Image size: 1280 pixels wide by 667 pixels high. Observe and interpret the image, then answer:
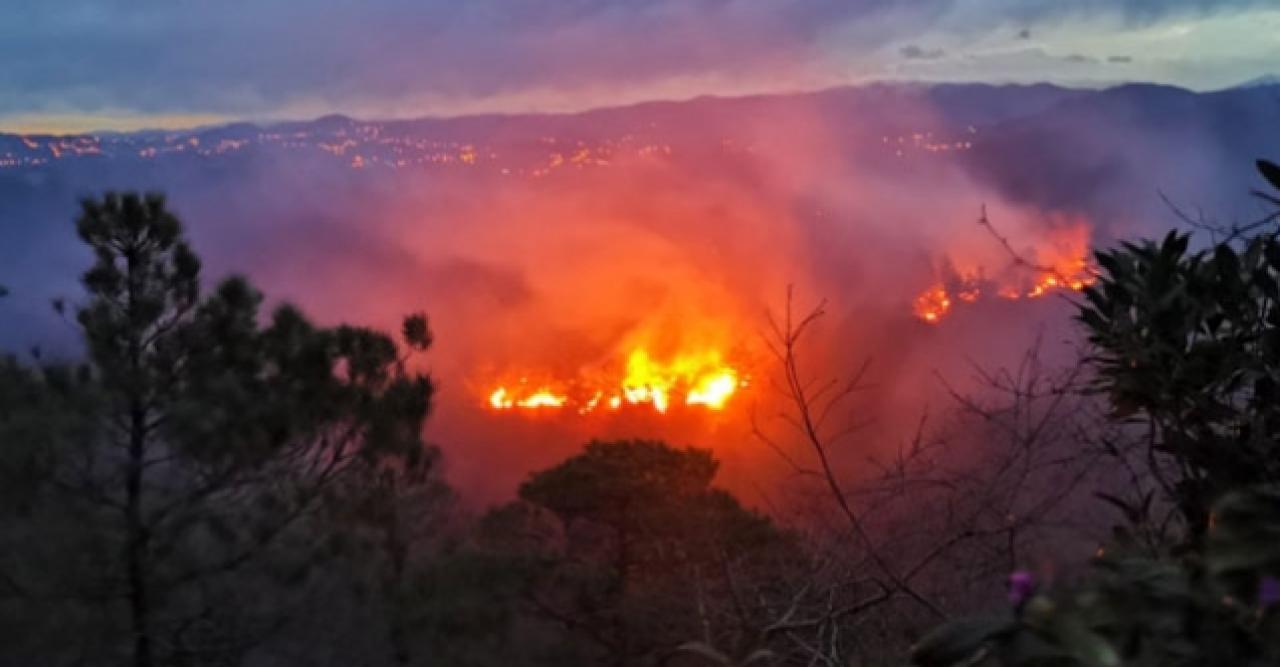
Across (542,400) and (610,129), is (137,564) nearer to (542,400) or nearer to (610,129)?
(542,400)

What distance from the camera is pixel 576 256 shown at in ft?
153

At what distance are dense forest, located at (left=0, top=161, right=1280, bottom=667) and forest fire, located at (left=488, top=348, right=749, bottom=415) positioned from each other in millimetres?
7668

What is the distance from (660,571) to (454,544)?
2.40 m

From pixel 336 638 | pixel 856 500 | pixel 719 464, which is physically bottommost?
pixel 336 638

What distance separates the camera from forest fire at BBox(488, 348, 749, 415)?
22.6 m

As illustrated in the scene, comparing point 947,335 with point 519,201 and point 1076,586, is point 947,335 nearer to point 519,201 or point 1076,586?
point 1076,586

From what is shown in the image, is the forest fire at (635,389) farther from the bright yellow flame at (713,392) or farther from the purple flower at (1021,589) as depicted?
the purple flower at (1021,589)

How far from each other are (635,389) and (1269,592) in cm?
2353

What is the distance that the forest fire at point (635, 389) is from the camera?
22.6 m

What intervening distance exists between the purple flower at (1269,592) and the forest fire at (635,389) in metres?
18.9

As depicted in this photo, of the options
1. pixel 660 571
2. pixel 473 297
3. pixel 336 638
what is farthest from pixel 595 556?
pixel 473 297

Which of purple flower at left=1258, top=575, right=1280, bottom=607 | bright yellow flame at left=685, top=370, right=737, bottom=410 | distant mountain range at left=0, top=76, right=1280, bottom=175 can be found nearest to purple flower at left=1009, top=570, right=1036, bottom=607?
purple flower at left=1258, top=575, right=1280, bottom=607

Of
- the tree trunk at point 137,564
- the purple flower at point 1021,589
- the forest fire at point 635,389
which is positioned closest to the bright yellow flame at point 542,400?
the forest fire at point 635,389

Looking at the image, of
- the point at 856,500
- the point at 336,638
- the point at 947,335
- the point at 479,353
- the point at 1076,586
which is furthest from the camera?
the point at 479,353
